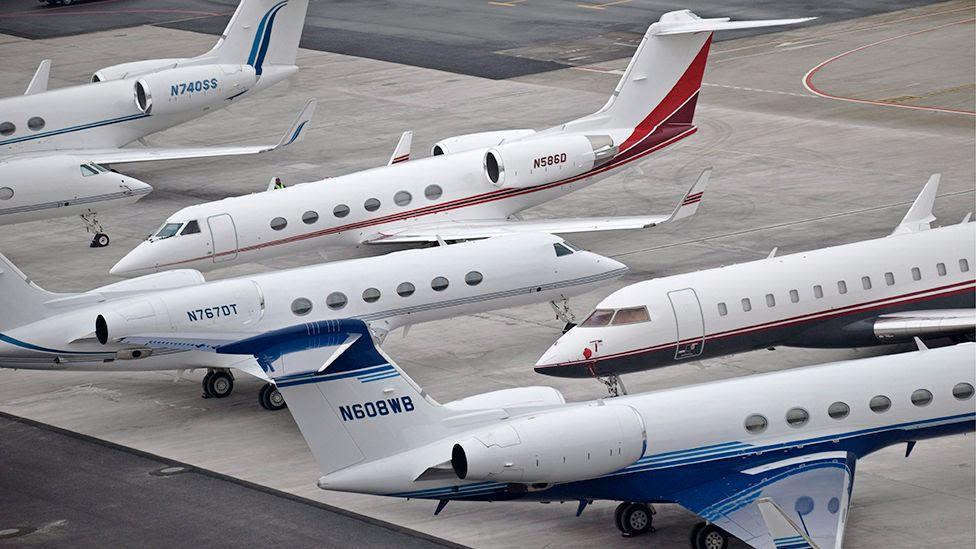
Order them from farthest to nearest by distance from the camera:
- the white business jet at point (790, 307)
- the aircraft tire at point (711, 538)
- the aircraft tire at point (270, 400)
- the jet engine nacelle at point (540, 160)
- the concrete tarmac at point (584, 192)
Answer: the jet engine nacelle at point (540, 160), the aircraft tire at point (270, 400), the white business jet at point (790, 307), the concrete tarmac at point (584, 192), the aircraft tire at point (711, 538)

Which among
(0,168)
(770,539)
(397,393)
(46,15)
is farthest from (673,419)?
(46,15)

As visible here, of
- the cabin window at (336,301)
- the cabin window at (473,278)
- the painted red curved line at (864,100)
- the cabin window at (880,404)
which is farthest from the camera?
the painted red curved line at (864,100)

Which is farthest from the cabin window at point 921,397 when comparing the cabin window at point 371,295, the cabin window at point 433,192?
the cabin window at point 433,192

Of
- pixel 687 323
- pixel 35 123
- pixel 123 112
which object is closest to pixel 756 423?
pixel 687 323

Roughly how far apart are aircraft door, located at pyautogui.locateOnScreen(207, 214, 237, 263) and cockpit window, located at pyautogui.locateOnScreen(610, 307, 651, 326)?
35.5 ft

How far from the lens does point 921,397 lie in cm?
2436

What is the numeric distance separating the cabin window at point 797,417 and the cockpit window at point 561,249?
964cm

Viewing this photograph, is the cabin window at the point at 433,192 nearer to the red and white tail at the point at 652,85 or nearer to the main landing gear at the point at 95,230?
the red and white tail at the point at 652,85

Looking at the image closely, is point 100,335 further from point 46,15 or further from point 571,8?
point 46,15

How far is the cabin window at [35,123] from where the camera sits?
47.0m

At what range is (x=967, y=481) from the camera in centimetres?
2570

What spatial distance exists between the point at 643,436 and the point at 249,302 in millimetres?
9838

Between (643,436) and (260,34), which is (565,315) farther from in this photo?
(260,34)

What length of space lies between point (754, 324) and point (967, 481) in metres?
5.09
